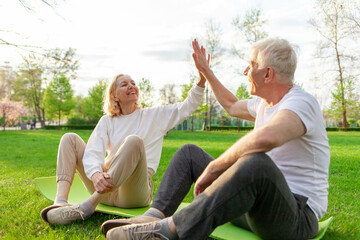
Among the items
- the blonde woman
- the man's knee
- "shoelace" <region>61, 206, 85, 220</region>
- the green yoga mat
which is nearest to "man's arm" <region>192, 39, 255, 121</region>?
the blonde woman

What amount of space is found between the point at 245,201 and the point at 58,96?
35.7 metres

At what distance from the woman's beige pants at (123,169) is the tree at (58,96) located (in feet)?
110

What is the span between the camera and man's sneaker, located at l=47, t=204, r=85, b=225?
2881mm

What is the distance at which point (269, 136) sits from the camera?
174 cm

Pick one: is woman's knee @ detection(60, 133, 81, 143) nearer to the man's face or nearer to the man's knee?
the man's face

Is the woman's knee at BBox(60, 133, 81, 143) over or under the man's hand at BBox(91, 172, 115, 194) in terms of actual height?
over

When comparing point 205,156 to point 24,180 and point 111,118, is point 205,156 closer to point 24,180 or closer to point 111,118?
point 111,118

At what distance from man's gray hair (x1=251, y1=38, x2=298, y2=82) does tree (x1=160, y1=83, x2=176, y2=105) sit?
3578 centimetres

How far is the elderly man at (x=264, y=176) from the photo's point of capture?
5.80 ft

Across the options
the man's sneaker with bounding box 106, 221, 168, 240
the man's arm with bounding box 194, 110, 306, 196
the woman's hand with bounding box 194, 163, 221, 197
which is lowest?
the man's sneaker with bounding box 106, 221, 168, 240

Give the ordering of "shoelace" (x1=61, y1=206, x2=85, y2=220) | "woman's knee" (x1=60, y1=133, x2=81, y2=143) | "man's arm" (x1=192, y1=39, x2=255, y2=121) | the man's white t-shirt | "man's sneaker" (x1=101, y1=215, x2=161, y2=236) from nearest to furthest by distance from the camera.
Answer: the man's white t-shirt < "man's sneaker" (x1=101, y1=215, x2=161, y2=236) < "shoelace" (x1=61, y1=206, x2=85, y2=220) < "man's arm" (x1=192, y1=39, x2=255, y2=121) < "woman's knee" (x1=60, y1=133, x2=81, y2=143)

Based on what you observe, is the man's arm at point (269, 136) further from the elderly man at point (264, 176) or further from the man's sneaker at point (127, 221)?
the man's sneaker at point (127, 221)

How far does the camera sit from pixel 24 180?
5.54 metres

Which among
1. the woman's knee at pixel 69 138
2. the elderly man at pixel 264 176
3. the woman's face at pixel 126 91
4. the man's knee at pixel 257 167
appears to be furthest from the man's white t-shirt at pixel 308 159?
the woman's knee at pixel 69 138
